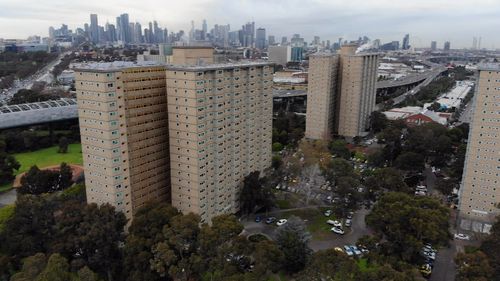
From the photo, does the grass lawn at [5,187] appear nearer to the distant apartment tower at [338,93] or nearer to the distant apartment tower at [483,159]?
the distant apartment tower at [338,93]

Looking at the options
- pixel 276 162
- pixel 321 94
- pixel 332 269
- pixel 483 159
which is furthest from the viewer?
pixel 321 94

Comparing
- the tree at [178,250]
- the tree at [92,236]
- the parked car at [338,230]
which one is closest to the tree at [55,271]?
the tree at [92,236]

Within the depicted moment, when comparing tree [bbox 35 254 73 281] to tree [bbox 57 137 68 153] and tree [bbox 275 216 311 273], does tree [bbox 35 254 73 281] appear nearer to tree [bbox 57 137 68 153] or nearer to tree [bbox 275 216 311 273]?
tree [bbox 275 216 311 273]

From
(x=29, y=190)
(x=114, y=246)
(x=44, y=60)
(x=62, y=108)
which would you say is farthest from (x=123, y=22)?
(x=114, y=246)

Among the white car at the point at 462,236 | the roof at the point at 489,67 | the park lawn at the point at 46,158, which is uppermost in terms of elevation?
the roof at the point at 489,67

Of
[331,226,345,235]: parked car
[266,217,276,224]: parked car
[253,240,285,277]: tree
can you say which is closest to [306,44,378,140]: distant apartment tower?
[266,217,276,224]: parked car

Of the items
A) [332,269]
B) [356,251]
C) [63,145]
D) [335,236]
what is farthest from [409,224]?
[63,145]

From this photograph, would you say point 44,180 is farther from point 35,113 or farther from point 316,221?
point 316,221
